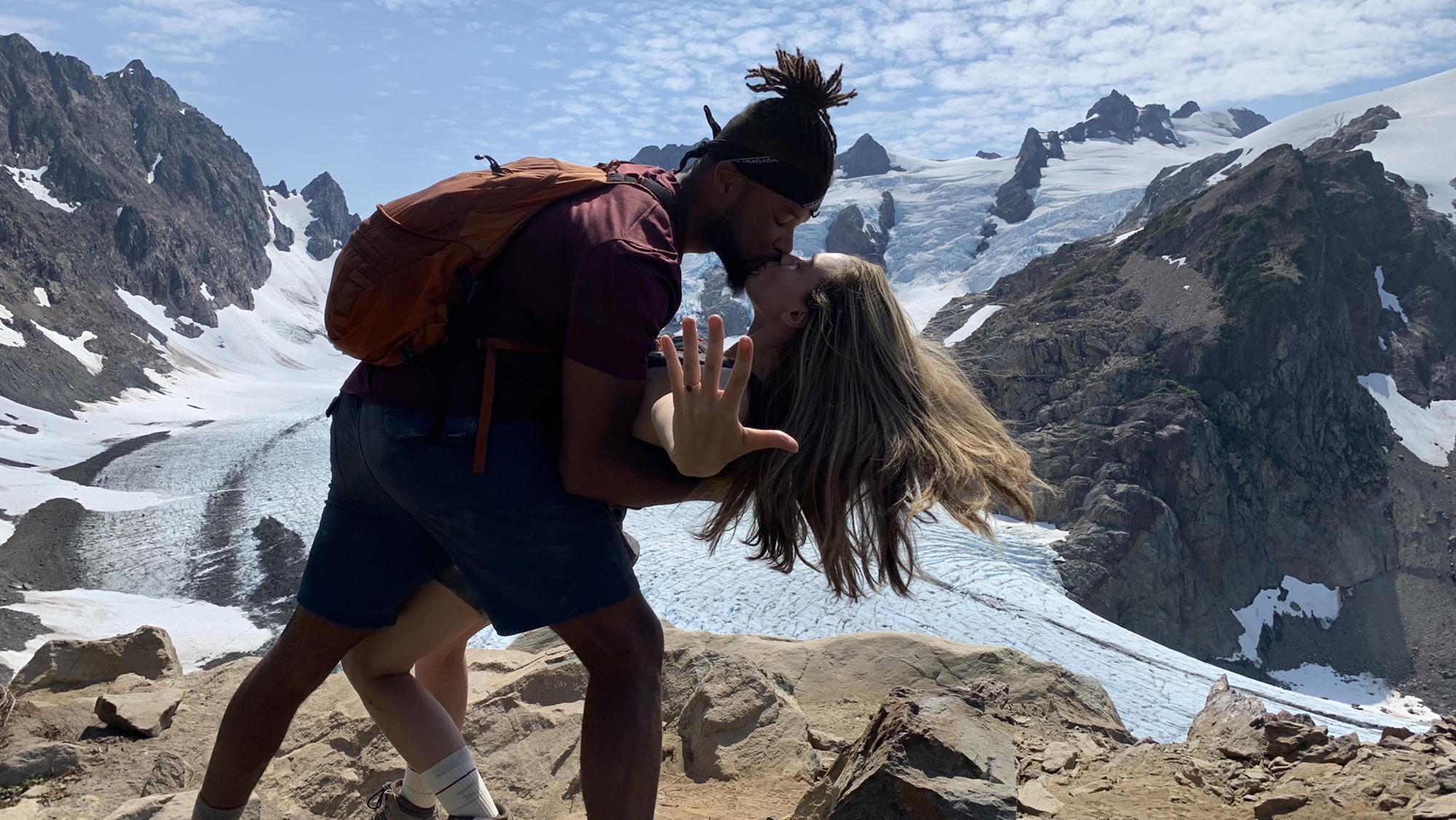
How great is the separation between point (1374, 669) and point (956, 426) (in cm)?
5783

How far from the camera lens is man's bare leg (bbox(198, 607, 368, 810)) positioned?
9.78ft

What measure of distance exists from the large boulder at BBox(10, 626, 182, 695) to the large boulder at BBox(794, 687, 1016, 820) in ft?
18.1

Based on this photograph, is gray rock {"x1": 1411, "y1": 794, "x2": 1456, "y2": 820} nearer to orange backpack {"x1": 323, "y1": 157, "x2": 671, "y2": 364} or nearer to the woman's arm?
the woman's arm

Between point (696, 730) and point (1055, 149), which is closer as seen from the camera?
point (696, 730)

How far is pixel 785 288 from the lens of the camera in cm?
308

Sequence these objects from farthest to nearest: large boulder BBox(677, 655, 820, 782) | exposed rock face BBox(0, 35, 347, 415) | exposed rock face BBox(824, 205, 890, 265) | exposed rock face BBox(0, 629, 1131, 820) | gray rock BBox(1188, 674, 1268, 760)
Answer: exposed rock face BBox(824, 205, 890, 265)
exposed rock face BBox(0, 35, 347, 415)
large boulder BBox(677, 655, 820, 782)
exposed rock face BBox(0, 629, 1131, 820)
gray rock BBox(1188, 674, 1268, 760)

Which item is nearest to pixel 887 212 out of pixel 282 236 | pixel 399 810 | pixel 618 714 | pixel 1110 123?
pixel 1110 123

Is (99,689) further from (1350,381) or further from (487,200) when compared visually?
(1350,381)

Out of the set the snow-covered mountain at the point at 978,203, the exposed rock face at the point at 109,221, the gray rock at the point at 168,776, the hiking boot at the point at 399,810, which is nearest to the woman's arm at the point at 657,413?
the hiking boot at the point at 399,810

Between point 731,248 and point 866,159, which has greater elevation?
point 866,159

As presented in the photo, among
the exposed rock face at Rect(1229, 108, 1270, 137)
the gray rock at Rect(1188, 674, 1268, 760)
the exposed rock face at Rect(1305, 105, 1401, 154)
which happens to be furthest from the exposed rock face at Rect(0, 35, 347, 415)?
the exposed rock face at Rect(1229, 108, 1270, 137)

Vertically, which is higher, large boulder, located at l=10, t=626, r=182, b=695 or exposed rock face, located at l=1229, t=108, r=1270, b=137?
exposed rock face, located at l=1229, t=108, r=1270, b=137

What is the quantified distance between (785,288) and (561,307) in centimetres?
75

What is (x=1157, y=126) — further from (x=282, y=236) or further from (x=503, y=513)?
(x=503, y=513)
